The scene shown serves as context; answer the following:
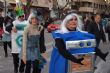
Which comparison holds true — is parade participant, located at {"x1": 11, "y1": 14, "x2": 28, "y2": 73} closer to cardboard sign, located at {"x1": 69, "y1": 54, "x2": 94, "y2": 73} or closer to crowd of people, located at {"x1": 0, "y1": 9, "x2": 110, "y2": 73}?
crowd of people, located at {"x1": 0, "y1": 9, "x2": 110, "y2": 73}

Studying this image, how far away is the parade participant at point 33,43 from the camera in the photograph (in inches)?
332

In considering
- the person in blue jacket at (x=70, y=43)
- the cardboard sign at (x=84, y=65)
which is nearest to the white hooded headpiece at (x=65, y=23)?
the person in blue jacket at (x=70, y=43)

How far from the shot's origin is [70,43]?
16.7ft

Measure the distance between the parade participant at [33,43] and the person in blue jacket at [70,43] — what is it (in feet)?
10.1

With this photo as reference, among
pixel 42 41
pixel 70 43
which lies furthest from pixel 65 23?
pixel 42 41

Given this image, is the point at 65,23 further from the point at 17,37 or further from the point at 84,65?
the point at 17,37

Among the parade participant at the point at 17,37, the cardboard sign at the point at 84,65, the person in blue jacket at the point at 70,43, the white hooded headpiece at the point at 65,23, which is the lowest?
the parade participant at the point at 17,37

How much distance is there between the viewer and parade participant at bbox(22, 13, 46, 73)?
332 inches

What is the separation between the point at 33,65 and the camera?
28.6ft

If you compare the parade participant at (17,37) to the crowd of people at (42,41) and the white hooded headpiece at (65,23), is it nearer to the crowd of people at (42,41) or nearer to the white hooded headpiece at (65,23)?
the crowd of people at (42,41)

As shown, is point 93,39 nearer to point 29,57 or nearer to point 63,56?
point 63,56

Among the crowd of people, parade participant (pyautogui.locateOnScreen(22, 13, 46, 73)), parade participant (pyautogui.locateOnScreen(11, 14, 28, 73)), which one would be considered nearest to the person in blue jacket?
the crowd of people

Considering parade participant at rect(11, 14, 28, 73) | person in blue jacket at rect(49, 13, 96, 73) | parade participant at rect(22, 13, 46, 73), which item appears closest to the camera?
person in blue jacket at rect(49, 13, 96, 73)

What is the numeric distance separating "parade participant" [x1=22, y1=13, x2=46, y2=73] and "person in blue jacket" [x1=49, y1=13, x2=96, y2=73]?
3.09m
